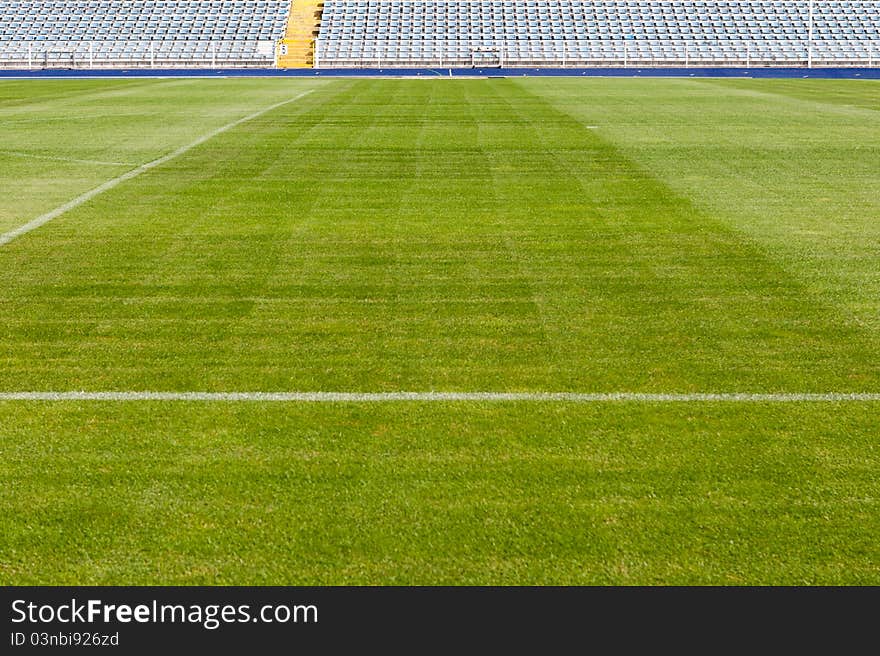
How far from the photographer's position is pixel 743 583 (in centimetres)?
388

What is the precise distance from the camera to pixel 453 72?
170 feet

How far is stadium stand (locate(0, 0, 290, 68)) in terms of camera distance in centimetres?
5488

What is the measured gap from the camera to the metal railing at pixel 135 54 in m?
54.4

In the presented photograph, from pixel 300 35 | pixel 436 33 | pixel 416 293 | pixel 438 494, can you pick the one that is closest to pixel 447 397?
pixel 438 494

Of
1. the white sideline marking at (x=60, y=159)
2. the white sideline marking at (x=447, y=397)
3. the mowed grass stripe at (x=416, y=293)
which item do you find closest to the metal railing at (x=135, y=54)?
the white sideline marking at (x=60, y=159)

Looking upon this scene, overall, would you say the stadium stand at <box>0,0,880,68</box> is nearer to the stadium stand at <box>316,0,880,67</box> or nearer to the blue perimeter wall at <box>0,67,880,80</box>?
the stadium stand at <box>316,0,880,67</box>

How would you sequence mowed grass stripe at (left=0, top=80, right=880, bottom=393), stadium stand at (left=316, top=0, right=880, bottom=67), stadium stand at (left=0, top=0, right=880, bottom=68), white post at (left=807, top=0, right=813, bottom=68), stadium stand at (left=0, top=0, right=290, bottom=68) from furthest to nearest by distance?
stadium stand at (left=316, top=0, right=880, bottom=67) < stadium stand at (left=0, top=0, right=880, bottom=68) < stadium stand at (left=0, top=0, right=290, bottom=68) < white post at (left=807, top=0, right=813, bottom=68) < mowed grass stripe at (left=0, top=80, right=880, bottom=393)

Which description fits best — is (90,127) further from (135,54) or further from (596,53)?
(596,53)

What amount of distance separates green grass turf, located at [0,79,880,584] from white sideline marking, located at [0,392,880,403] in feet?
0.31

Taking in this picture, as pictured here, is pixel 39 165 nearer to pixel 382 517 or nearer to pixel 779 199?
pixel 779 199

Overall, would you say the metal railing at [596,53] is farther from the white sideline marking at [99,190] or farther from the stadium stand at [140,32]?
the white sideline marking at [99,190]

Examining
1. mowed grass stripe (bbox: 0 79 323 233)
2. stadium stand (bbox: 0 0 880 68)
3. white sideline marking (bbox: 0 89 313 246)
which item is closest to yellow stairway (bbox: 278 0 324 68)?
stadium stand (bbox: 0 0 880 68)

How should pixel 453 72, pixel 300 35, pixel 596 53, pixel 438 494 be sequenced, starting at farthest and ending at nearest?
1. pixel 300 35
2. pixel 596 53
3. pixel 453 72
4. pixel 438 494

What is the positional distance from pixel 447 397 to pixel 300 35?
189ft
